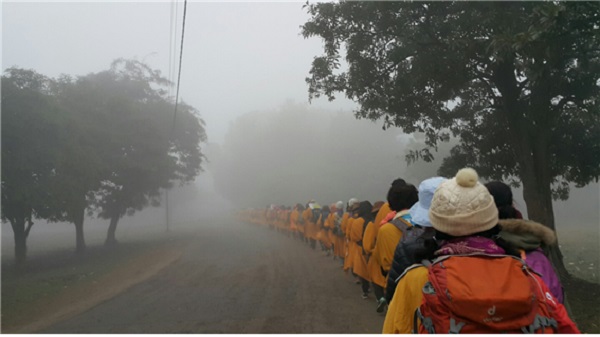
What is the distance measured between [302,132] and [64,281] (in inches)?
1783

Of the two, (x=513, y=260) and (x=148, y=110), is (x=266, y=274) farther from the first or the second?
(x=148, y=110)

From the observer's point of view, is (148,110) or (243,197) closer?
(148,110)

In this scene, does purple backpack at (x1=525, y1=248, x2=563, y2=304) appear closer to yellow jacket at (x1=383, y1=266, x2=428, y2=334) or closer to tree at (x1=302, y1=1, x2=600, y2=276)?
yellow jacket at (x1=383, y1=266, x2=428, y2=334)

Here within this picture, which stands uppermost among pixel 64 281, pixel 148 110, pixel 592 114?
pixel 148 110

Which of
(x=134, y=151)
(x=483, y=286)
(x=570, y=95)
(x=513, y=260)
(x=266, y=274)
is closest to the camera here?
(x=483, y=286)

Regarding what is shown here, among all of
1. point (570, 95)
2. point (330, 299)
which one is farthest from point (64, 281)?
point (570, 95)

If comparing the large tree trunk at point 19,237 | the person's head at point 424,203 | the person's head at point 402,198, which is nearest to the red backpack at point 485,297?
the person's head at point 424,203

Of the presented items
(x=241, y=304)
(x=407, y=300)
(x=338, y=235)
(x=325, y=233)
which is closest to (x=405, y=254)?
(x=407, y=300)

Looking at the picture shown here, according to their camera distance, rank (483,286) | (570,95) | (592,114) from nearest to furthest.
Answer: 1. (483,286)
2. (592,114)
3. (570,95)

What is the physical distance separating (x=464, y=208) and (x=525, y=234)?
903 millimetres

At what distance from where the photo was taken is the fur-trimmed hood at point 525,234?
2.48 m

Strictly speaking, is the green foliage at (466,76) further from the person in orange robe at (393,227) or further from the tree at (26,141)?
the tree at (26,141)

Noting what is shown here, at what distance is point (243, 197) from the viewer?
65.7 meters

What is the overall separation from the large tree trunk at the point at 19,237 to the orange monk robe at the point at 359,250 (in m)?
13.7
